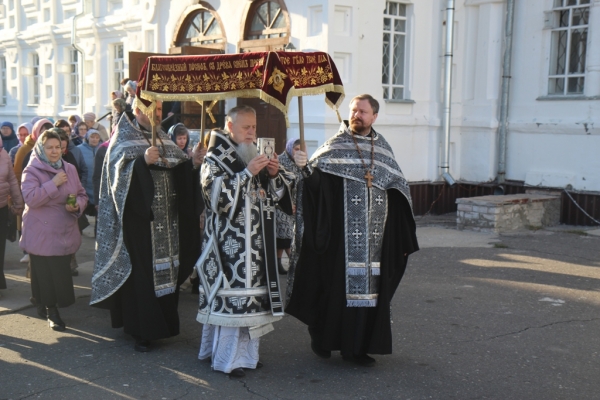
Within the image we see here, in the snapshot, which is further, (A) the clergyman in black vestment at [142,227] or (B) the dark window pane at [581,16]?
(B) the dark window pane at [581,16]

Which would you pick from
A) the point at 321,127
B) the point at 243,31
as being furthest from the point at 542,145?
the point at 243,31

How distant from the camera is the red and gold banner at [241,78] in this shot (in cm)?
488

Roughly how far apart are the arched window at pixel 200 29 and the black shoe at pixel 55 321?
7810 millimetres

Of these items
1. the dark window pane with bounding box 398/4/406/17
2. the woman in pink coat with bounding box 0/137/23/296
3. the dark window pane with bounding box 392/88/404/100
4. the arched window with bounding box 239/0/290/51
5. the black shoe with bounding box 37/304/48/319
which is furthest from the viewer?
the dark window pane with bounding box 392/88/404/100

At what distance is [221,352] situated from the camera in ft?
16.6

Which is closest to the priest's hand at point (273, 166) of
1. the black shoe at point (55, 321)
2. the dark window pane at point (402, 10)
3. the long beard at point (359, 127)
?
the long beard at point (359, 127)

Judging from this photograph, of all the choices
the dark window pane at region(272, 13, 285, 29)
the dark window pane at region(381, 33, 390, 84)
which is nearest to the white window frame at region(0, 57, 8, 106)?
the dark window pane at region(272, 13, 285, 29)

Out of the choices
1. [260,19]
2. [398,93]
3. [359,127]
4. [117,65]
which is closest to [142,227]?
[359,127]

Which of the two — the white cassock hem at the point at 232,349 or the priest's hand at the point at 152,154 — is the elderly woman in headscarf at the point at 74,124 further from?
the white cassock hem at the point at 232,349

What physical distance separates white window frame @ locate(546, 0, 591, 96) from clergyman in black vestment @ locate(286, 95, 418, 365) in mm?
7143

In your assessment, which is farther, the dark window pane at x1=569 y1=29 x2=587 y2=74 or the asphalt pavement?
the dark window pane at x1=569 y1=29 x2=587 y2=74

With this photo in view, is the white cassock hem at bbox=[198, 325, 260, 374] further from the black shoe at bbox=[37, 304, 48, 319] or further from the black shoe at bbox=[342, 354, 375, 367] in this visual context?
the black shoe at bbox=[37, 304, 48, 319]

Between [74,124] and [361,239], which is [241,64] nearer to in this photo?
[361,239]

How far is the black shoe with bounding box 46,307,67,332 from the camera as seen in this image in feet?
20.4
